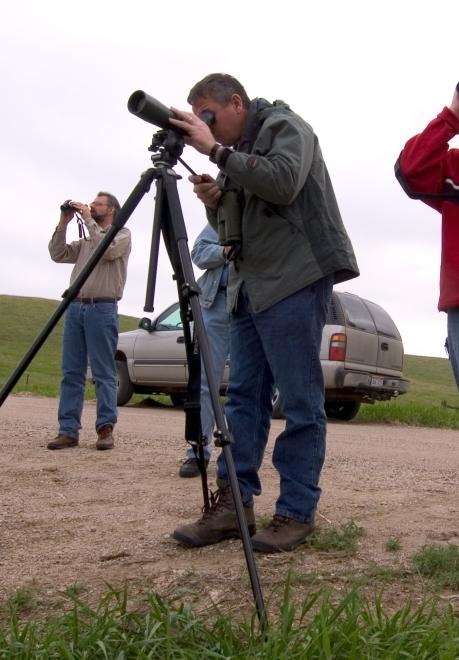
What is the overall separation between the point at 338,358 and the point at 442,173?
918cm

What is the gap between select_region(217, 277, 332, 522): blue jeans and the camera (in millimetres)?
3664

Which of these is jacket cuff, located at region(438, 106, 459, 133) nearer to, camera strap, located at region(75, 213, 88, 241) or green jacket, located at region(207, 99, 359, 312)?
green jacket, located at region(207, 99, 359, 312)

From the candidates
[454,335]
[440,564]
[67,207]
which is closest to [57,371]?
[67,207]

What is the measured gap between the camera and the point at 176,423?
11.1m

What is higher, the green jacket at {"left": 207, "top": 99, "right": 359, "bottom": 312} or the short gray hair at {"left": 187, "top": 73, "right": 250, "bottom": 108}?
the short gray hair at {"left": 187, "top": 73, "right": 250, "bottom": 108}

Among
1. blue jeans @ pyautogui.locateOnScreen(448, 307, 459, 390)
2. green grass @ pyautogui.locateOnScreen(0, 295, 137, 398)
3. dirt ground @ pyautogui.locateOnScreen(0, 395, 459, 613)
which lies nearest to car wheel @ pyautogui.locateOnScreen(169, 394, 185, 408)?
dirt ground @ pyautogui.locateOnScreen(0, 395, 459, 613)

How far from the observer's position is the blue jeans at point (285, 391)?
144 inches

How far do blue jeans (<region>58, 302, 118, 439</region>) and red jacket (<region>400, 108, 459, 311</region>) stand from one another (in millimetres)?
4158

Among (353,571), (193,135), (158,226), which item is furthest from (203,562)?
(193,135)

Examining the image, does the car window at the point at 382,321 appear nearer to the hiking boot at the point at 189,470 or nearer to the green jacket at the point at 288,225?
the hiking boot at the point at 189,470

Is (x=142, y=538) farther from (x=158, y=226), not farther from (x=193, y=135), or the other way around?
(x=193, y=135)

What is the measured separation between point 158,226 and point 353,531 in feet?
5.25

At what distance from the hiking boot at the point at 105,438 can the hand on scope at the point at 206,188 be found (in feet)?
11.3

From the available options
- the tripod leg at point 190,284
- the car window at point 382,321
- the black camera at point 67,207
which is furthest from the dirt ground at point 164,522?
the car window at point 382,321
